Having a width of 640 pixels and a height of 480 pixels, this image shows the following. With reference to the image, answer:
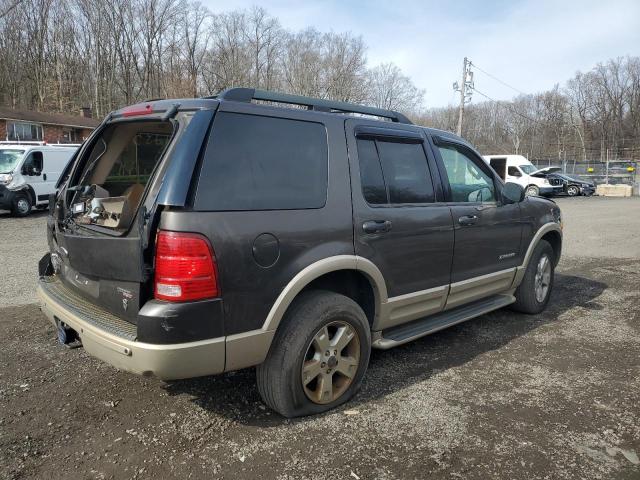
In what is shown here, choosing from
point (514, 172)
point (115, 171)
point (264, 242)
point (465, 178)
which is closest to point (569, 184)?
point (514, 172)

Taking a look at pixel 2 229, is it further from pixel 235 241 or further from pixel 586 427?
pixel 586 427

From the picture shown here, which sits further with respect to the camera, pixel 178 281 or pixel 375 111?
pixel 375 111

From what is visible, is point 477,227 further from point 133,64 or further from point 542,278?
point 133,64

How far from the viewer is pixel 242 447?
2844 millimetres

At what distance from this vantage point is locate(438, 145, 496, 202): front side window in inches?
167

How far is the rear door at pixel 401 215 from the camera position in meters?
3.40

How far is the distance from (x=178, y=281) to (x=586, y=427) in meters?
2.68

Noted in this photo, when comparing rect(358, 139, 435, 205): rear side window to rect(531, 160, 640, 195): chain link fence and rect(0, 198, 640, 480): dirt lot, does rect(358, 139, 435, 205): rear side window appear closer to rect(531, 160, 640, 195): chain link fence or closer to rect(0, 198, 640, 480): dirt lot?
rect(0, 198, 640, 480): dirt lot

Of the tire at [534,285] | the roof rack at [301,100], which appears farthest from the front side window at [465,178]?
the tire at [534,285]

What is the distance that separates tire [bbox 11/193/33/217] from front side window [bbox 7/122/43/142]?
16.3m

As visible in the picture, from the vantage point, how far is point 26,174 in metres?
14.5

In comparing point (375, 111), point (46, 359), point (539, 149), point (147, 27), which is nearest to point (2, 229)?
point (46, 359)

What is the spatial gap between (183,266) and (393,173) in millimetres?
1814

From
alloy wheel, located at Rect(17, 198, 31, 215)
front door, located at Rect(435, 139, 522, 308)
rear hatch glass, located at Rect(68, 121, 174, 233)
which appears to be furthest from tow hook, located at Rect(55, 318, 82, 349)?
alloy wheel, located at Rect(17, 198, 31, 215)
